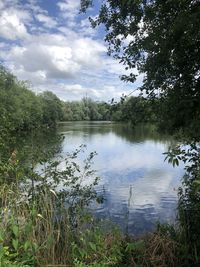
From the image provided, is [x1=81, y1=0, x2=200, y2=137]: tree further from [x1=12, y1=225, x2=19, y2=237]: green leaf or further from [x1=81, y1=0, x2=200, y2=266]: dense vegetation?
[x1=12, y1=225, x2=19, y2=237]: green leaf

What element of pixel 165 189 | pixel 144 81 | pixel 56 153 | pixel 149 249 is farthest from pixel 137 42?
pixel 165 189

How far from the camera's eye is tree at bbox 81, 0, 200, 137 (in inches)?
261

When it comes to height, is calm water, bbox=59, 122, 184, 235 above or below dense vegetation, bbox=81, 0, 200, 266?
below

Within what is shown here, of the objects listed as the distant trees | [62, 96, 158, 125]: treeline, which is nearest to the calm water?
[62, 96, 158, 125]: treeline

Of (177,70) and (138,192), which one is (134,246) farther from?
(138,192)

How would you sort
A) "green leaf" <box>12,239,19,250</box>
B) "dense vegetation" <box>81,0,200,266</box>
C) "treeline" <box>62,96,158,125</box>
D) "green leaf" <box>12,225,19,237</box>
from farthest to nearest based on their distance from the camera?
"treeline" <box>62,96,158,125</box>
"dense vegetation" <box>81,0,200,266</box>
"green leaf" <box>12,225,19,237</box>
"green leaf" <box>12,239,19,250</box>

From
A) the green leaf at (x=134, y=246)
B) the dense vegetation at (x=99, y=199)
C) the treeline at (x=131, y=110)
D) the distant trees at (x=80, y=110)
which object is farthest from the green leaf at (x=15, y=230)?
the distant trees at (x=80, y=110)

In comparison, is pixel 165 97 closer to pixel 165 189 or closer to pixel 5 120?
pixel 5 120

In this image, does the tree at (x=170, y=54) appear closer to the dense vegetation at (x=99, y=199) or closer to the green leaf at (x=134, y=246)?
the dense vegetation at (x=99, y=199)

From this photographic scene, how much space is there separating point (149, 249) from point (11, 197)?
2.14 meters

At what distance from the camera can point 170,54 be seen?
732 centimetres

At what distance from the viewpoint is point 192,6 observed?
6.79 metres

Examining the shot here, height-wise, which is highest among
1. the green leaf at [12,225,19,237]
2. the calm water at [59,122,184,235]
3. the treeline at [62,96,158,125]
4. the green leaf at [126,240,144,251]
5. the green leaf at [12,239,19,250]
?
the treeline at [62,96,158,125]

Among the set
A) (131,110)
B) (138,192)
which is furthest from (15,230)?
(138,192)
